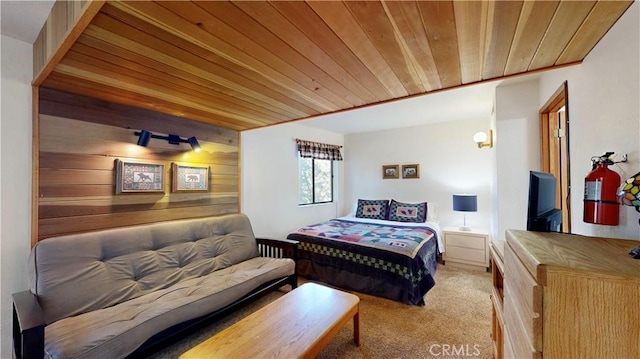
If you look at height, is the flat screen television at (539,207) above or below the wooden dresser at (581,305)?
above

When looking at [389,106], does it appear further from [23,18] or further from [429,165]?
[23,18]

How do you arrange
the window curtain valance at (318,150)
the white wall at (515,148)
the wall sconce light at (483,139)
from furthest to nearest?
the window curtain valance at (318,150) < the wall sconce light at (483,139) < the white wall at (515,148)

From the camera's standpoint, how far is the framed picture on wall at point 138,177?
7.39 ft

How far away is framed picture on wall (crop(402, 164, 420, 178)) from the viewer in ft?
15.5

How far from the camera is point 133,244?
7.19 ft

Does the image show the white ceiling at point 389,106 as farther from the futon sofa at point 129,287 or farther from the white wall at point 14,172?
the futon sofa at point 129,287

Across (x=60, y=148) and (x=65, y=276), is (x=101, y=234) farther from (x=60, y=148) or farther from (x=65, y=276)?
(x=60, y=148)

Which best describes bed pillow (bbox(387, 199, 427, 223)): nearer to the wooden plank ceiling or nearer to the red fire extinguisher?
the wooden plank ceiling

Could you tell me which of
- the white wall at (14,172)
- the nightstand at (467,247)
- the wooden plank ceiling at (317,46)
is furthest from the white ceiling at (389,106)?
the nightstand at (467,247)

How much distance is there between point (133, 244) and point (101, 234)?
241 mm

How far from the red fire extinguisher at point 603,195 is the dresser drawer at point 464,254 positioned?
9.03 ft

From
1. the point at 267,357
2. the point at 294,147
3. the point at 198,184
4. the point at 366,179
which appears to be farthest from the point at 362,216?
the point at 267,357
